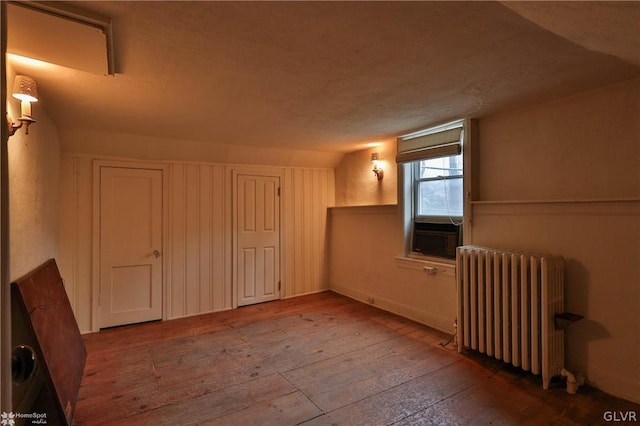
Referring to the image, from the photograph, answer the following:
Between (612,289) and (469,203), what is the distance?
4.17 feet

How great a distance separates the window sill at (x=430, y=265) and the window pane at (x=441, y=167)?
39.3 inches

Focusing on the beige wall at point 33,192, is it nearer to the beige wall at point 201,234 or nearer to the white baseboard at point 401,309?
the beige wall at point 201,234

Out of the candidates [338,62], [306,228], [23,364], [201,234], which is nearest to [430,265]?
[306,228]

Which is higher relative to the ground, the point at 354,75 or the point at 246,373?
the point at 354,75

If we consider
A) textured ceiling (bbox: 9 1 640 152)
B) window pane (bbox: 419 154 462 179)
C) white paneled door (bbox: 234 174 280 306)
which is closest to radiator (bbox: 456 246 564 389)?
window pane (bbox: 419 154 462 179)

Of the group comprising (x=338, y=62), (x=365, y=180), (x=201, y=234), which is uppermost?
(x=338, y=62)

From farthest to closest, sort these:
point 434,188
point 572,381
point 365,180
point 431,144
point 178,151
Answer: point 365,180 < point 178,151 < point 434,188 < point 431,144 < point 572,381

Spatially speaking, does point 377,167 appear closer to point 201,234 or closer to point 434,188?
point 434,188

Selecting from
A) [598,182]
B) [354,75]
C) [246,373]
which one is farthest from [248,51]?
[598,182]

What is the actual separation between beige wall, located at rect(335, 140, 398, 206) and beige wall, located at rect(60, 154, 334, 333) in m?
0.29

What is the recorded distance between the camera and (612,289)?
→ 92.0 inches

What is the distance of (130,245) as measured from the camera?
394 centimetres

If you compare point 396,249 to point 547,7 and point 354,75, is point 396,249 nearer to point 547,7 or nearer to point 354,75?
point 354,75

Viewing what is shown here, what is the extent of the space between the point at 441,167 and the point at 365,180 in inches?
49.4
